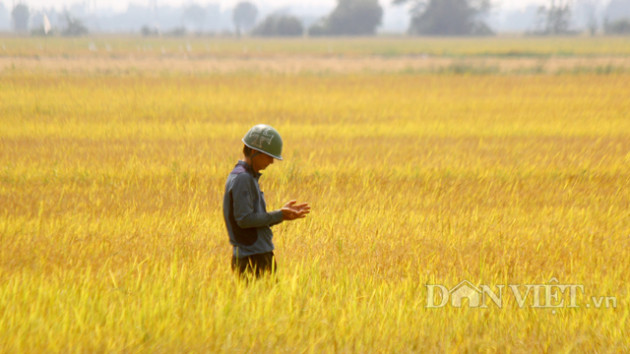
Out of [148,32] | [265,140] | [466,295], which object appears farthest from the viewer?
[148,32]

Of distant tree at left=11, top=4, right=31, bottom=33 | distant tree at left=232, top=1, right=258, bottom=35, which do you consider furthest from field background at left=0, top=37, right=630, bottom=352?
distant tree at left=232, top=1, right=258, bottom=35

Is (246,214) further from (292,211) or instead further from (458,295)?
(458,295)

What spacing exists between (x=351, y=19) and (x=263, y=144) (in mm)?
98602

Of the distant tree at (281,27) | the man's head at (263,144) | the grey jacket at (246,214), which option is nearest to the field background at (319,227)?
the grey jacket at (246,214)

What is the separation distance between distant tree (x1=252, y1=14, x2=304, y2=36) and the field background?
274 ft

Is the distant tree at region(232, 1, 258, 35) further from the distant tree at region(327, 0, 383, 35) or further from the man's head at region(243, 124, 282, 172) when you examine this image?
the man's head at region(243, 124, 282, 172)

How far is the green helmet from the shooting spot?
153 inches

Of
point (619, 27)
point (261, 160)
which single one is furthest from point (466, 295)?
point (619, 27)

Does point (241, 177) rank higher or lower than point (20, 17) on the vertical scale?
lower

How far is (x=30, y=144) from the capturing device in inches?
473

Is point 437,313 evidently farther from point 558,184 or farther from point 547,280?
point 558,184

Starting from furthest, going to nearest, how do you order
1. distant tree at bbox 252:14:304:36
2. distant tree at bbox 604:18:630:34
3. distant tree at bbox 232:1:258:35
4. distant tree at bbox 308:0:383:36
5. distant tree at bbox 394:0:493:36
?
distant tree at bbox 232:1:258:35 → distant tree at bbox 604:18:630:34 → distant tree at bbox 252:14:304:36 → distant tree at bbox 308:0:383:36 → distant tree at bbox 394:0:493:36

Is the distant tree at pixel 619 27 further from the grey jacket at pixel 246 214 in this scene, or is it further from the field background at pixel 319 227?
the grey jacket at pixel 246 214

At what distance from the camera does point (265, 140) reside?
12.7 ft
